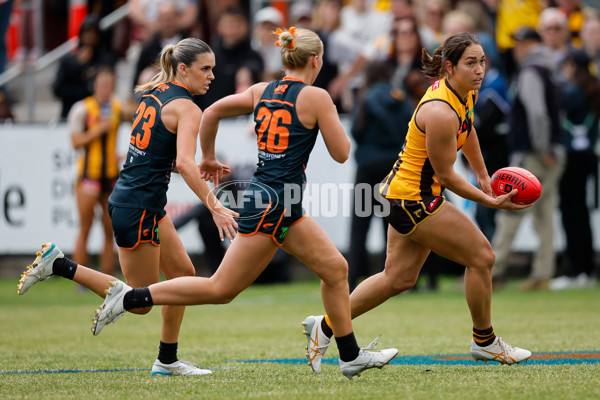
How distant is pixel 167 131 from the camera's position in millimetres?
6230

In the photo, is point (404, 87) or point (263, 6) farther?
point (263, 6)

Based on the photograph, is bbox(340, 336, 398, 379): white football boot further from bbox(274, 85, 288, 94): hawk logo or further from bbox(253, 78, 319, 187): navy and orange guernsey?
bbox(274, 85, 288, 94): hawk logo

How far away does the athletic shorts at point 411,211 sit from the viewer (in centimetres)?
628

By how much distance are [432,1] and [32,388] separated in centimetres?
1105

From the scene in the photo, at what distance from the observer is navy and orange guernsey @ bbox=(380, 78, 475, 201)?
249 inches

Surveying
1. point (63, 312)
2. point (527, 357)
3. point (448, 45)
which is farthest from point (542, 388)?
point (63, 312)

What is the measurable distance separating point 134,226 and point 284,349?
2125mm

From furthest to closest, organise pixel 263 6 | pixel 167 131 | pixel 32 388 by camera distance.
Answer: pixel 263 6 < pixel 167 131 < pixel 32 388

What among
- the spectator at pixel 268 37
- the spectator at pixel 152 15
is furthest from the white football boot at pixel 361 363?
the spectator at pixel 152 15

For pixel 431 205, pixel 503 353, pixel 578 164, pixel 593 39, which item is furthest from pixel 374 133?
pixel 503 353

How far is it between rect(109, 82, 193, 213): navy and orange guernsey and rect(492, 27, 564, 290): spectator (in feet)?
22.4

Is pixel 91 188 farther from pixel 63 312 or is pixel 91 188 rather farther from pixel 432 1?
pixel 432 1

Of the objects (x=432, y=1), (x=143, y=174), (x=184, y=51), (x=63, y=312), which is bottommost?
(x=63, y=312)

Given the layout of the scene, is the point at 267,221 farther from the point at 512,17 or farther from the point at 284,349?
the point at 512,17
